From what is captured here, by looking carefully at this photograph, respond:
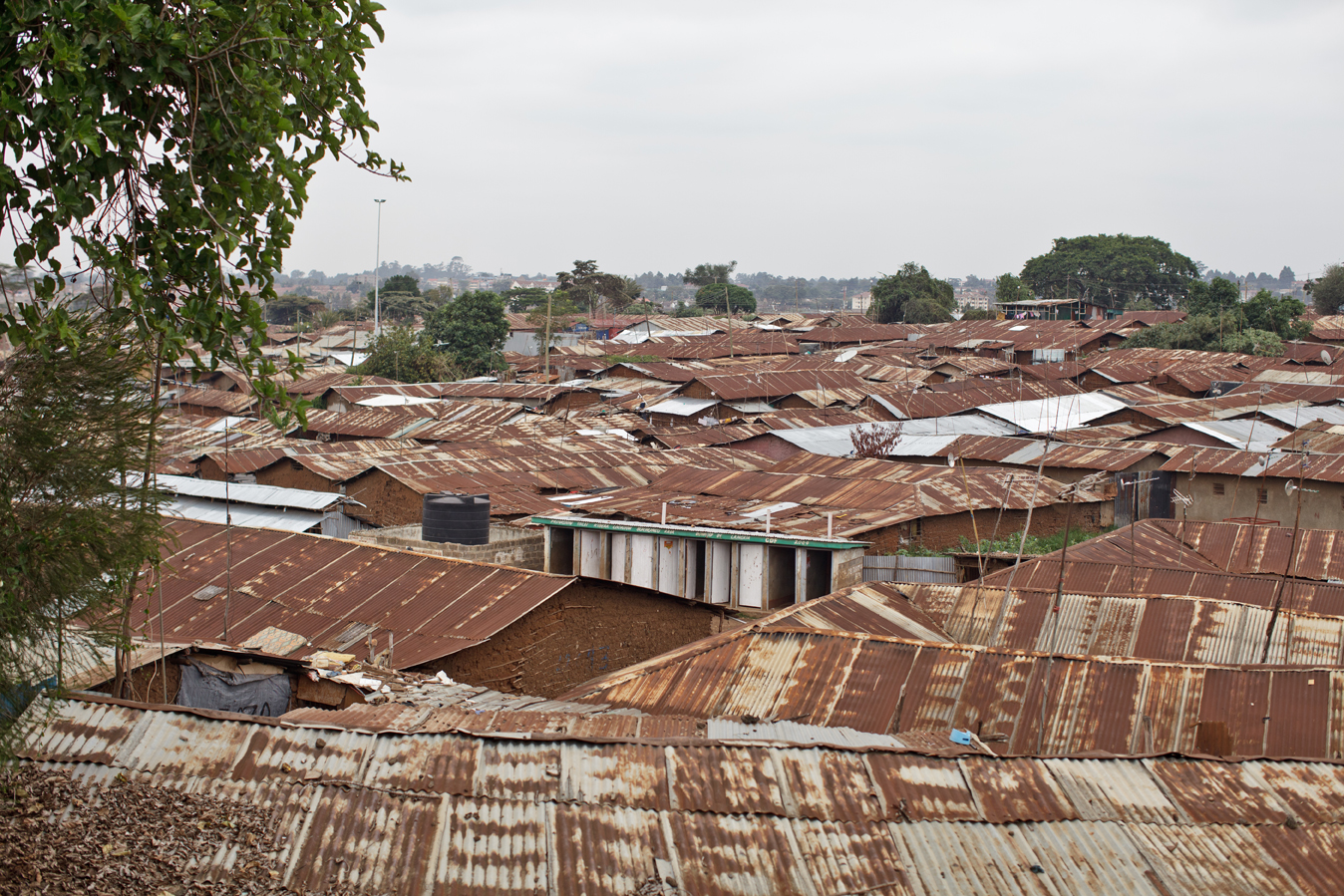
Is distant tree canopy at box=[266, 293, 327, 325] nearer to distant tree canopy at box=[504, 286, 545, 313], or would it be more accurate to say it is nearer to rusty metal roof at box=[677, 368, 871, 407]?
distant tree canopy at box=[504, 286, 545, 313]

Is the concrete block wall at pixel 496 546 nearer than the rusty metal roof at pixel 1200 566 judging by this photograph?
No

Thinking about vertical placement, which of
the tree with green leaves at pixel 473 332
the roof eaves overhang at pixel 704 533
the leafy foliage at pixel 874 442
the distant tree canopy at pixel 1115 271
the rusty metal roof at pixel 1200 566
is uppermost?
the distant tree canopy at pixel 1115 271

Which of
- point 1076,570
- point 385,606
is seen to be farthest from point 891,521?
point 385,606

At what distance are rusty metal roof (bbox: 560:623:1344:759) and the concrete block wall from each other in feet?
14.8

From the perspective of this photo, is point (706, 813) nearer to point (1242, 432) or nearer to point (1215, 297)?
point (1242, 432)

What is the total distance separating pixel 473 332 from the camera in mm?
45438

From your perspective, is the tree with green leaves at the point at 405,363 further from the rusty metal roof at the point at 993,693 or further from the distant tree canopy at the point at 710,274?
the distant tree canopy at the point at 710,274

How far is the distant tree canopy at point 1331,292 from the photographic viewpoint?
6506cm

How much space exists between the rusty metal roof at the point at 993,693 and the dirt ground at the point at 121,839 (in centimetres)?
404

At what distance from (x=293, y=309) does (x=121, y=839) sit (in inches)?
3051

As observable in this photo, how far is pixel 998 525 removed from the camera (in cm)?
1666

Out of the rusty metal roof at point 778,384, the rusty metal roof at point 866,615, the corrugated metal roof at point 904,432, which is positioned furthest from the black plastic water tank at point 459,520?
the rusty metal roof at point 778,384

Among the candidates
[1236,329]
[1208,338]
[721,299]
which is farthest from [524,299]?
[1236,329]

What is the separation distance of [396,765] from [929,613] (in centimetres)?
742
